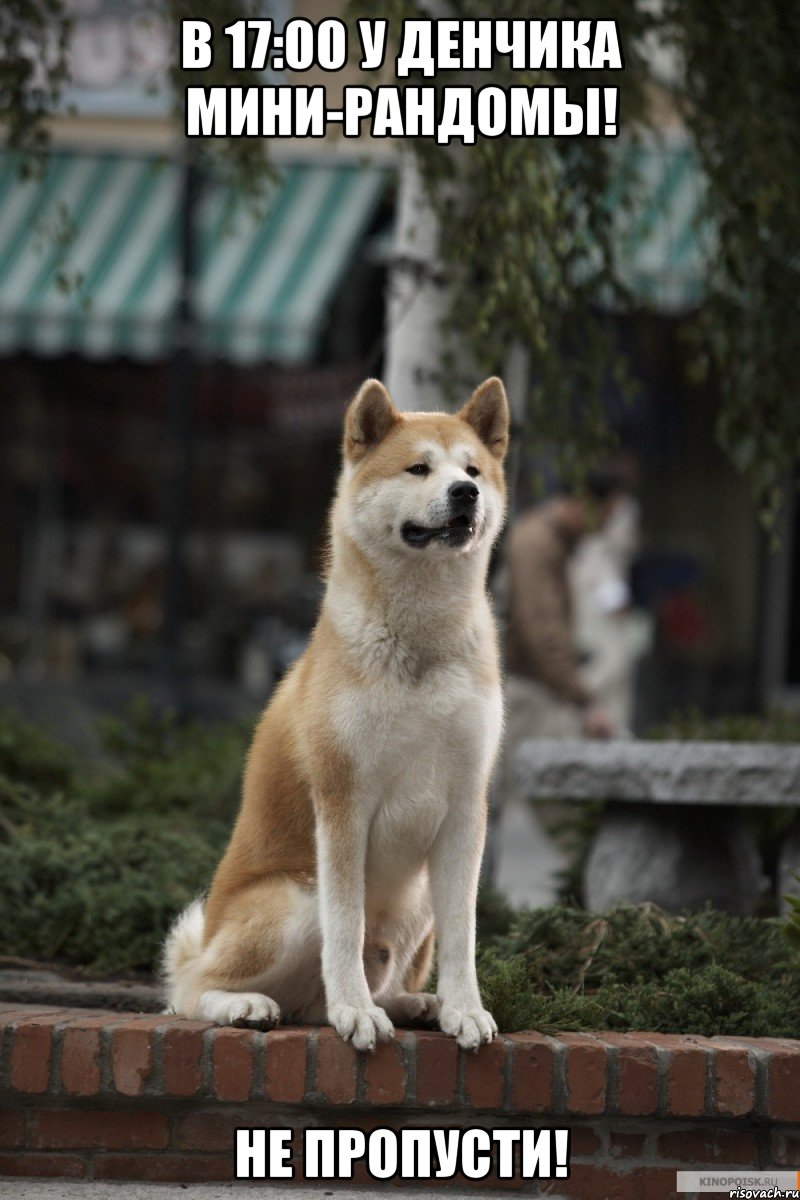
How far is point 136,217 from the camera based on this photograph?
1218 centimetres

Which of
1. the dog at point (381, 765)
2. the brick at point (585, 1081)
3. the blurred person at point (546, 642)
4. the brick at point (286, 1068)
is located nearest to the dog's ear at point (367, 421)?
the dog at point (381, 765)

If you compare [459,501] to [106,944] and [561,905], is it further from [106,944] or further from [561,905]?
[106,944]

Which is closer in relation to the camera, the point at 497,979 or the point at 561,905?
the point at 497,979

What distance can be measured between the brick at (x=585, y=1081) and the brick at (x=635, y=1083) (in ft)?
0.12

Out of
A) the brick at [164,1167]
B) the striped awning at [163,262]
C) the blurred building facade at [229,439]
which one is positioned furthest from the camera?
the blurred building facade at [229,439]

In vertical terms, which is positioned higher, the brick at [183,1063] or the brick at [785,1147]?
the brick at [183,1063]

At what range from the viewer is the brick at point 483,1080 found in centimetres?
335

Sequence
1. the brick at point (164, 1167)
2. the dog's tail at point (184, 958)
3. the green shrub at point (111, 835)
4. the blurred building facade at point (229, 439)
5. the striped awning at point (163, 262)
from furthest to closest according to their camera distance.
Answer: the blurred building facade at point (229, 439) → the striped awning at point (163, 262) → the green shrub at point (111, 835) → the dog's tail at point (184, 958) → the brick at point (164, 1167)

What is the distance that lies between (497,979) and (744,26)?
10.7 ft

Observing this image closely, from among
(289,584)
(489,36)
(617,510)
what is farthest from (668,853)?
(289,584)

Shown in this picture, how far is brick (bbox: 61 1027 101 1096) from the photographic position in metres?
3.38

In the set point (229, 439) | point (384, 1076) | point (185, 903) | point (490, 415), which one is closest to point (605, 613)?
point (229, 439)

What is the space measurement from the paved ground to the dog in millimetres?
361

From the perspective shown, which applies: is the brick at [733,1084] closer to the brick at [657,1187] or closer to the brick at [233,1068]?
the brick at [657,1187]
